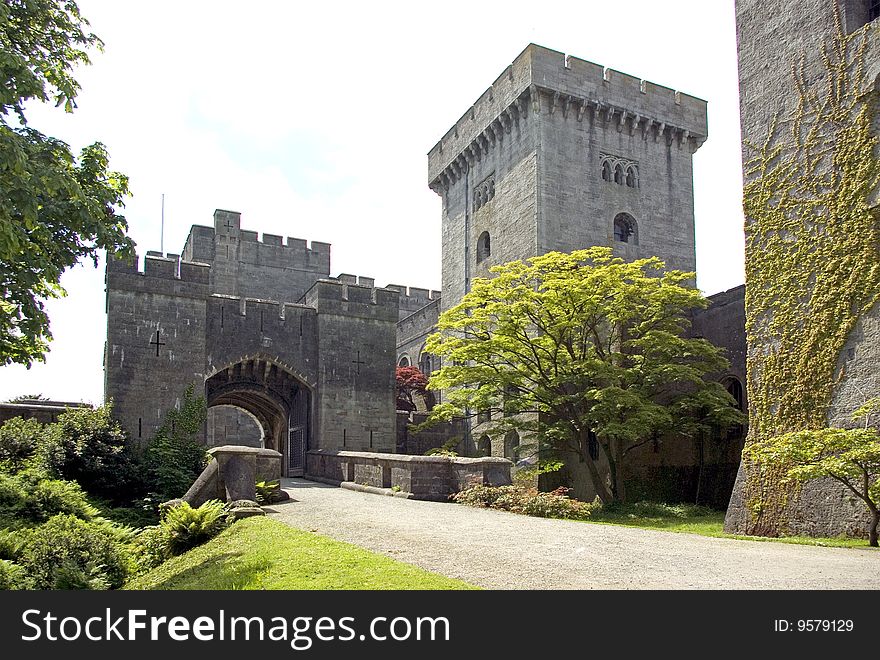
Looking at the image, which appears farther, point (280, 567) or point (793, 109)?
point (793, 109)

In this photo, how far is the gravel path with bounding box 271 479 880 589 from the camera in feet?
22.5

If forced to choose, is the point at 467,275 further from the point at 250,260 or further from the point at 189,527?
the point at 189,527

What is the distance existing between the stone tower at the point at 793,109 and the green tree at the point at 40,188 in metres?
11.3

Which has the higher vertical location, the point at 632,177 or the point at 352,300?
the point at 632,177

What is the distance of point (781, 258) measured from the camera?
47.3 ft

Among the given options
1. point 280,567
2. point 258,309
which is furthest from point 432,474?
point 258,309

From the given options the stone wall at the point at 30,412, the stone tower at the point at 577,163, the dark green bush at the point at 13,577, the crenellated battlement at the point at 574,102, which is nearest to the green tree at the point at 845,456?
the dark green bush at the point at 13,577

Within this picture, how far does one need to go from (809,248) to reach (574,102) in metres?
16.8

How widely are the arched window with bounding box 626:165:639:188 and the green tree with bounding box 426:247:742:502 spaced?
31.3 ft

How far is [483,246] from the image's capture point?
105ft

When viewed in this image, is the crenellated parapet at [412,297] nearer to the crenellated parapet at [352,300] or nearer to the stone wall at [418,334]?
the stone wall at [418,334]

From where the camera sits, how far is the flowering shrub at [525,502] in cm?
1416

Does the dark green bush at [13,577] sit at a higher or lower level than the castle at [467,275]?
lower
